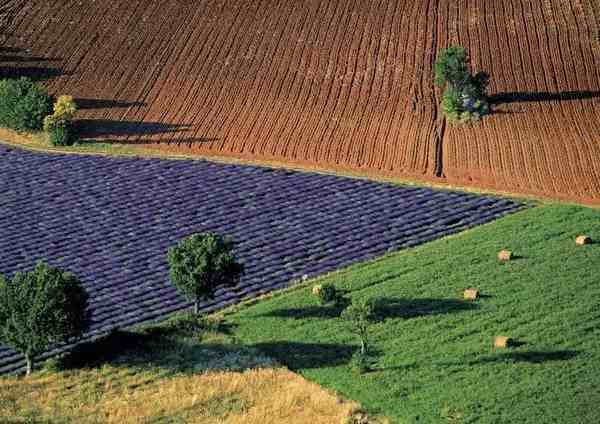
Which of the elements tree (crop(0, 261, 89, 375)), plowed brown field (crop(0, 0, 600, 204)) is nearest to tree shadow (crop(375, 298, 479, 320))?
tree (crop(0, 261, 89, 375))

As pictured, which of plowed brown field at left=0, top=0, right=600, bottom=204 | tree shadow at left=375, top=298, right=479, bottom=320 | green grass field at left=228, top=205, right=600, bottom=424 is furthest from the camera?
plowed brown field at left=0, top=0, right=600, bottom=204

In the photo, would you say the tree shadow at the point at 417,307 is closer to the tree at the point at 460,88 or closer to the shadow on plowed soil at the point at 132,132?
the tree at the point at 460,88

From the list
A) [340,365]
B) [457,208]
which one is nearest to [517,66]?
[457,208]

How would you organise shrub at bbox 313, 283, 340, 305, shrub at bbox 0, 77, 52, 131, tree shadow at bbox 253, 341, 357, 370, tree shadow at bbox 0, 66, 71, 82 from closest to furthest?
1. tree shadow at bbox 253, 341, 357, 370
2. shrub at bbox 313, 283, 340, 305
3. shrub at bbox 0, 77, 52, 131
4. tree shadow at bbox 0, 66, 71, 82

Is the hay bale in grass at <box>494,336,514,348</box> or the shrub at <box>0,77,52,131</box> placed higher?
the shrub at <box>0,77,52,131</box>

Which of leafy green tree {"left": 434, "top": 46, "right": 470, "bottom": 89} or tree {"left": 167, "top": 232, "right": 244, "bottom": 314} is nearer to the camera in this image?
tree {"left": 167, "top": 232, "right": 244, "bottom": 314}

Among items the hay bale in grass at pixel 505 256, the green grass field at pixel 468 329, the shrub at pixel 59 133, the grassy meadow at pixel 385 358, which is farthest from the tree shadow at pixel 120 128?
the hay bale in grass at pixel 505 256

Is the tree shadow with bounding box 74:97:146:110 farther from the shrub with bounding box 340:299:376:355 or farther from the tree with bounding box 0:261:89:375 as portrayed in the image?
the shrub with bounding box 340:299:376:355

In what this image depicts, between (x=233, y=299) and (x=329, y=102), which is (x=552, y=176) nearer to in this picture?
(x=329, y=102)
